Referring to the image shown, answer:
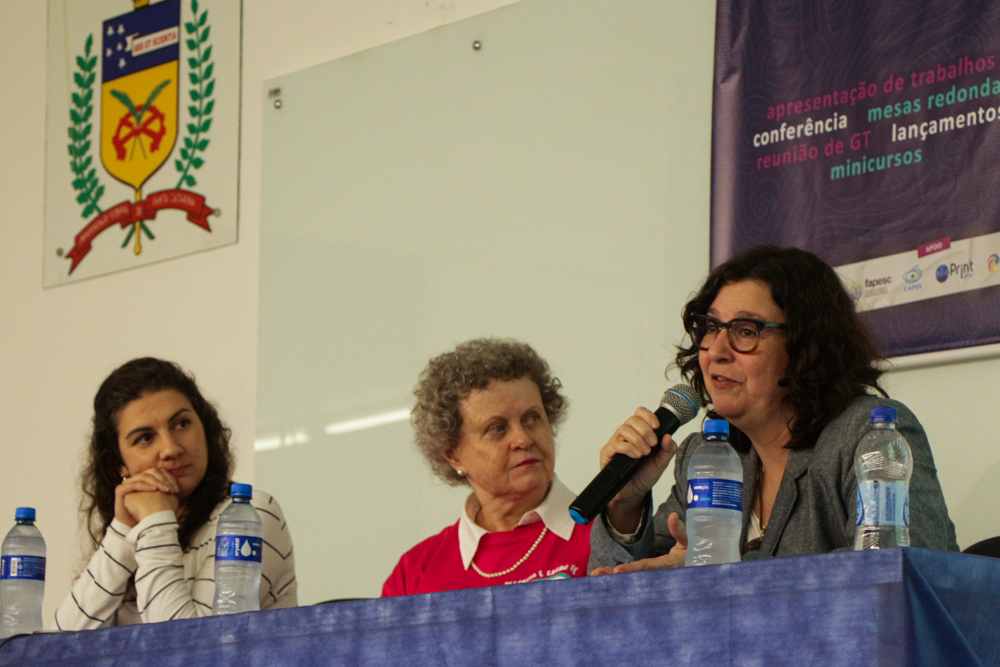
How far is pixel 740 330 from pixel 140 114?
9.86ft

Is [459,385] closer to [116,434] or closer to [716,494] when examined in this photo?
[116,434]

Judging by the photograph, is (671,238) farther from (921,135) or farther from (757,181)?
(921,135)

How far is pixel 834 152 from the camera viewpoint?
273 cm

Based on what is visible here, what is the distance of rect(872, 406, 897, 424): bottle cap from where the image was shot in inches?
60.6

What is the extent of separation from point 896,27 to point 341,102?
1.77 m

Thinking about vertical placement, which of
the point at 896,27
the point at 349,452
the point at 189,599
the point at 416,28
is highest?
the point at 416,28

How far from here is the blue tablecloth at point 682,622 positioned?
1201mm

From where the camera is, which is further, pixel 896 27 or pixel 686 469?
pixel 896 27

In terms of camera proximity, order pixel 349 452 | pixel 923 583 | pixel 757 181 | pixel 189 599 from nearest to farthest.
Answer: pixel 923 583
pixel 189 599
pixel 757 181
pixel 349 452

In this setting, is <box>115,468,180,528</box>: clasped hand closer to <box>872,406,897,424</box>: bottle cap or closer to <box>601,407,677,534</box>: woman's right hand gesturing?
<box>601,407,677,534</box>: woman's right hand gesturing

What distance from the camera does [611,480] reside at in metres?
1.81

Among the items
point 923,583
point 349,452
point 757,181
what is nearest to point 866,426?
point 923,583

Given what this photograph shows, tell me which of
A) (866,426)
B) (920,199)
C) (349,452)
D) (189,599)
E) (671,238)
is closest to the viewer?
(866,426)

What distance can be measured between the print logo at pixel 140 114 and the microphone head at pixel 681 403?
8.26ft
